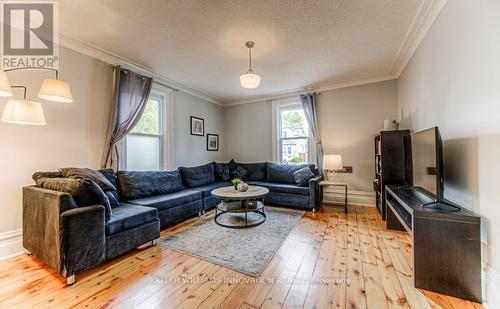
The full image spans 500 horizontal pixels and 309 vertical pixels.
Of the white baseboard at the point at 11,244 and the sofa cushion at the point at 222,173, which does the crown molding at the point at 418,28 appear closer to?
the sofa cushion at the point at 222,173

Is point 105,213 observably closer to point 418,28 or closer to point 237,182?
point 237,182

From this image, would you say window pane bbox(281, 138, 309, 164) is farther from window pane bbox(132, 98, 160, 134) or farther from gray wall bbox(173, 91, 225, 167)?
window pane bbox(132, 98, 160, 134)

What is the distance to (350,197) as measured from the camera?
434cm

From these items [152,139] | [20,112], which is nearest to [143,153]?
[152,139]

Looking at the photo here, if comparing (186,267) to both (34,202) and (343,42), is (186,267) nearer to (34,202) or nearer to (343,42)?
(34,202)

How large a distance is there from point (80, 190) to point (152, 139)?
2.19 metres

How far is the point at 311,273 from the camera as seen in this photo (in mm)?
1921

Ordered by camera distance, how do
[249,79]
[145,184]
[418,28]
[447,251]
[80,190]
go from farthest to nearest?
[145,184]
[249,79]
[418,28]
[80,190]
[447,251]

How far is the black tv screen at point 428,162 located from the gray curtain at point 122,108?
3.93 m

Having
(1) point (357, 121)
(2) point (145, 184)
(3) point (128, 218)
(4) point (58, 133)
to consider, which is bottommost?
(3) point (128, 218)

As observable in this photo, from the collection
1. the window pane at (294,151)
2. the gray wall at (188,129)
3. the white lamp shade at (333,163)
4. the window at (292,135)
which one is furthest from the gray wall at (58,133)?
the white lamp shade at (333,163)

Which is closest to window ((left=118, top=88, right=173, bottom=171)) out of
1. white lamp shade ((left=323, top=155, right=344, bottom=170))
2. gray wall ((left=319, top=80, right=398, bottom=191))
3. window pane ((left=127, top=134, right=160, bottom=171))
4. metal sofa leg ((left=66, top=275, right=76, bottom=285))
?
window pane ((left=127, top=134, right=160, bottom=171))

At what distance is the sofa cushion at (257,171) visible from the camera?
16.2ft

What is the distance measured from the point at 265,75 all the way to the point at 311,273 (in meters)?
3.33
